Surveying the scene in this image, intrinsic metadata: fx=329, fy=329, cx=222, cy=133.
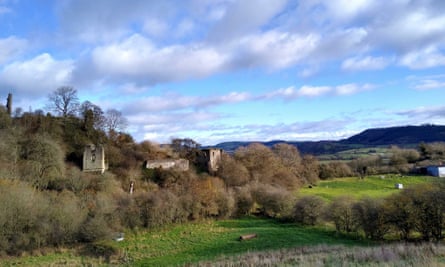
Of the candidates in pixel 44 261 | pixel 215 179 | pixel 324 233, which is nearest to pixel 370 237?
pixel 324 233

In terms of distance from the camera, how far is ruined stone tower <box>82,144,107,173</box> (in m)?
37.4

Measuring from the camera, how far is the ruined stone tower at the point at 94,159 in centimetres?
3744

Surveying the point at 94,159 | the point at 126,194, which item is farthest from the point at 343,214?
the point at 94,159

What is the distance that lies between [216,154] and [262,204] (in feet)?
46.1

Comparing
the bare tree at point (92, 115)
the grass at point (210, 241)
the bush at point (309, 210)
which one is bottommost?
the grass at point (210, 241)

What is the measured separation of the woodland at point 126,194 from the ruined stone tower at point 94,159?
92 cm

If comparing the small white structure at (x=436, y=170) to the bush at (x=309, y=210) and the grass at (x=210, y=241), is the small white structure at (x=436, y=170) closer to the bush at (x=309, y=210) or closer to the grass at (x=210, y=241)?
the bush at (x=309, y=210)

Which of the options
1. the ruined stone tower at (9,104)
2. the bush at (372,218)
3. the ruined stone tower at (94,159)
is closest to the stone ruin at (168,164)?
the ruined stone tower at (94,159)

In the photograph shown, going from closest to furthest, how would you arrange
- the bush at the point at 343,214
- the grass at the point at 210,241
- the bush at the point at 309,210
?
the grass at the point at 210,241 → the bush at the point at 343,214 → the bush at the point at 309,210

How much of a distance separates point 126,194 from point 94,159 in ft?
28.1

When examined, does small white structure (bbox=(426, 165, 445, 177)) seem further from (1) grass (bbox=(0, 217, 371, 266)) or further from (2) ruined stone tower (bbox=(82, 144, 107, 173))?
(2) ruined stone tower (bbox=(82, 144, 107, 173))

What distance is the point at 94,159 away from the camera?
37.8 m

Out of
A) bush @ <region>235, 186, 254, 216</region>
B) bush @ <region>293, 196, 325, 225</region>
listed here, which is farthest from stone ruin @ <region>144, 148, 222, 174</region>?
bush @ <region>293, 196, 325, 225</region>

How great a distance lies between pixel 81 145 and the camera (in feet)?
130
